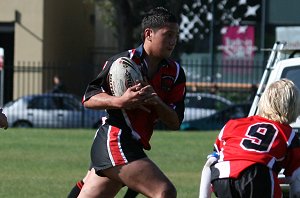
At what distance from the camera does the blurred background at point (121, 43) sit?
29805mm

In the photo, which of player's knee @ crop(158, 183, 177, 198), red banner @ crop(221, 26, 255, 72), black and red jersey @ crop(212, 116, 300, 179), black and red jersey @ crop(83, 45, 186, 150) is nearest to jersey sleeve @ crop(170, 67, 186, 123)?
black and red jersey @ crop(83, 45, 186, 150)

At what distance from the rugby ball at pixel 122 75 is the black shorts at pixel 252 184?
1128 mm

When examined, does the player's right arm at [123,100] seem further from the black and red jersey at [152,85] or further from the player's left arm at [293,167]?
the player's left arm at [293,167]

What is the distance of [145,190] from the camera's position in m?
6.98

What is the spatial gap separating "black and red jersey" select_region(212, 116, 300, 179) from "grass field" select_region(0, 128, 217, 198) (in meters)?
5.75

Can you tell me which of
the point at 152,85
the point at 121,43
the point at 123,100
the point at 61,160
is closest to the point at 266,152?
the point at 123,100

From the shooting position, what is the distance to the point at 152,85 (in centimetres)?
727

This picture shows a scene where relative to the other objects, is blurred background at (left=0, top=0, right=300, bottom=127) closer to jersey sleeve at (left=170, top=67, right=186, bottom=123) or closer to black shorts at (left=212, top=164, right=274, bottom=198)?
jersey sleeve at (left=170, top=67, right=186, bottom=123)

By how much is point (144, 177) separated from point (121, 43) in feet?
86.1

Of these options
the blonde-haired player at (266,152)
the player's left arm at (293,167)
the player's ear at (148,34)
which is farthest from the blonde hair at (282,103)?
the player's ear at (148,34)

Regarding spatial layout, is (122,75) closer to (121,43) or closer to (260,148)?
(260,148)

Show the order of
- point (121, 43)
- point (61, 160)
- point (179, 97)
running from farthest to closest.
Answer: point (121, 43) → point (61, 160) → point (179, 97)

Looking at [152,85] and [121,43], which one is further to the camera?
[121,43]

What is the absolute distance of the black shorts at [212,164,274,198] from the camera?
6293 millimetres
